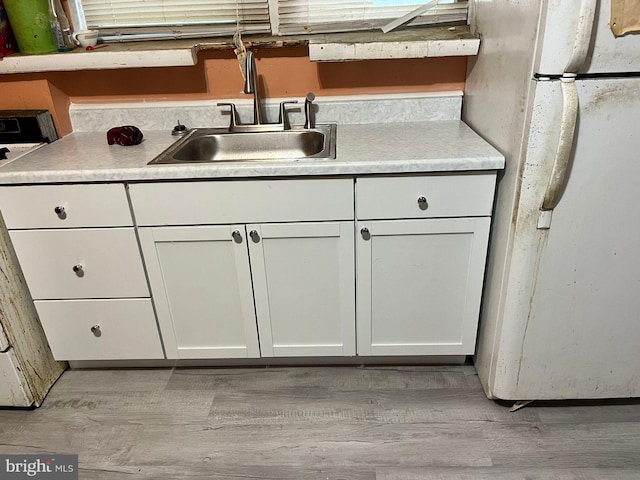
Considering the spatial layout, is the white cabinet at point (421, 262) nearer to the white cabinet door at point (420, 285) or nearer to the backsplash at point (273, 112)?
the white cabinet door at point (420, 285)

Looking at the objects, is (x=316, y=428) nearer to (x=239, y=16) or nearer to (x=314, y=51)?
(x=314, y=51)

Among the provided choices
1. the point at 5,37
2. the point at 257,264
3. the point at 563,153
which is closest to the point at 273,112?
the point at 257,264

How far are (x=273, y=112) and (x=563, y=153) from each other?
114 cm

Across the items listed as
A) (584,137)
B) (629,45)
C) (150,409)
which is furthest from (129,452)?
(629,45)

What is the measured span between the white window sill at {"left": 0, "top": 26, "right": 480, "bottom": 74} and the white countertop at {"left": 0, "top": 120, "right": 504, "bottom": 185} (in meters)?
0.30

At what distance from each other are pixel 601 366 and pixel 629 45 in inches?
39.2

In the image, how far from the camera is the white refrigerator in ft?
3.99

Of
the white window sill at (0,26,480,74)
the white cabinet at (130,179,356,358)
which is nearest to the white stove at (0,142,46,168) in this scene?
the white window sill at (0,26,480,74)

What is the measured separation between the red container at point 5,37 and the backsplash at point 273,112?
28 cm

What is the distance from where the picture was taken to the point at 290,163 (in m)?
1.53

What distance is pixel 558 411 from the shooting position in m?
A: 1.73

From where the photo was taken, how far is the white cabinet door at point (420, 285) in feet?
5.30

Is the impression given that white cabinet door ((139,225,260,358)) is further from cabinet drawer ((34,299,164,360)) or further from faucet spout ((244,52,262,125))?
faucet spout ((244,52,262,125))

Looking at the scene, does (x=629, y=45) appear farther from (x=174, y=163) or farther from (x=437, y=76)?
(x=174, y=163)
